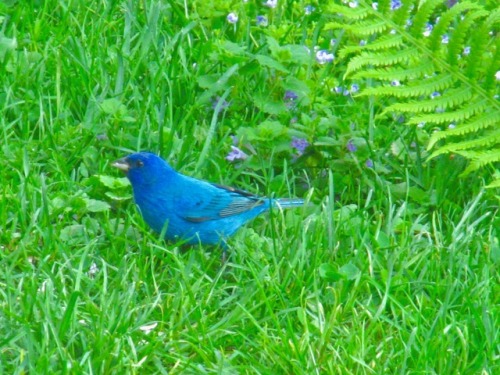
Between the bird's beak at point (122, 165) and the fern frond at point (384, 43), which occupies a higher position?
the fern frond at point (384, 43)

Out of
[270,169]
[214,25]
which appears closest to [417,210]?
[270,169]

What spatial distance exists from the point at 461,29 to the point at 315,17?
1.62 meters

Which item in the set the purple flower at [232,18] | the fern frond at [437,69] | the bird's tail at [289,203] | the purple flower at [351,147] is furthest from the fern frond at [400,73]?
the purple flower at [232,18]

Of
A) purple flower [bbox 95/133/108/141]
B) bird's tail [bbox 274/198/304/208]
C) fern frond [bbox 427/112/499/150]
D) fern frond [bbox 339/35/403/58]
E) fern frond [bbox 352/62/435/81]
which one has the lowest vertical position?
purple flower [bbox 95/133/108/141]

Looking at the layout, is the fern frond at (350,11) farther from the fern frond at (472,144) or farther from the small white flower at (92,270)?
the small white flower at (92,270)

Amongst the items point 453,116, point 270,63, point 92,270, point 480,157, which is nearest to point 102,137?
point 270,63

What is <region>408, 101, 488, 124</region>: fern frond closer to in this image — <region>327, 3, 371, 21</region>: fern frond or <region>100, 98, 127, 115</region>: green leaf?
<region>327, 3, 371, 21</region>: fern frond

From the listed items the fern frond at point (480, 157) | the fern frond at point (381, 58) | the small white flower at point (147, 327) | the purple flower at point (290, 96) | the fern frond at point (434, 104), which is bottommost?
the small white flower at point (147, 327)

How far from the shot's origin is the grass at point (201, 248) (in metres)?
3.57

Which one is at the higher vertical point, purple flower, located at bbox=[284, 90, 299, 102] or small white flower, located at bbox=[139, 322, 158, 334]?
purple flower, located at bbox=[284, 90, 299, 102]

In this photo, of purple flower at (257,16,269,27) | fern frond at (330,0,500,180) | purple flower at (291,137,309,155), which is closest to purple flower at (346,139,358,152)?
purple flower at (291,137,309,155)

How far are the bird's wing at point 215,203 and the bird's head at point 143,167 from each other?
5.4 inches

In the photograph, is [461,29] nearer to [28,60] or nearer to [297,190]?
[297,190]

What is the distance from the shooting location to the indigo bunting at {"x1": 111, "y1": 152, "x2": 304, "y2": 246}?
4328 mm
